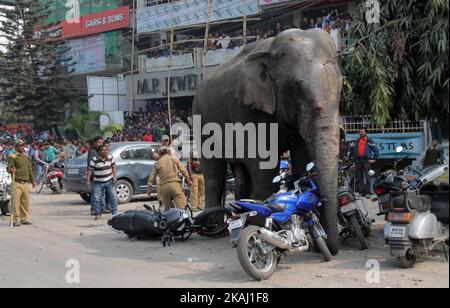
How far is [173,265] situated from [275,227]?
5.17ft

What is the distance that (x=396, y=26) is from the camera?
27.4 feet

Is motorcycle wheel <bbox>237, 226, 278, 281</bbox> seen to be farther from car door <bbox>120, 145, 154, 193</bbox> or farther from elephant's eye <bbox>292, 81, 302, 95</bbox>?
car door <bbox>120, 145, 154, 193</bbox>

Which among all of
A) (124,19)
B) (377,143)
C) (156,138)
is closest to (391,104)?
(377,143)

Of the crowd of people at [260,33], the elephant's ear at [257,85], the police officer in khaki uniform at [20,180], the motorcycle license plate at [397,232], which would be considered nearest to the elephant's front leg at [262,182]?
the elephant's ear at [257,85]

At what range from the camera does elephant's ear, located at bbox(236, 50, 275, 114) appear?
28.4ft

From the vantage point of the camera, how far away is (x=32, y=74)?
39594mm

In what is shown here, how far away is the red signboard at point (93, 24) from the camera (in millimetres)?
38578

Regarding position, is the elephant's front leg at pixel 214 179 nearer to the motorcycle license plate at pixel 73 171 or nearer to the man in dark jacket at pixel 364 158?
the man in dark jacket at pixel 364 158

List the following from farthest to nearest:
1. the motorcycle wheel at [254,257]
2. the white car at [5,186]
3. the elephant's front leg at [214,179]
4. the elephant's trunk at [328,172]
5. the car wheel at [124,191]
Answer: the car wheel at [124,191] → the white car at [5,186] → the elephant's front leg at [214,179] → the elephant's trunk at [328,172] → the motorcycle wheel at [254,257]

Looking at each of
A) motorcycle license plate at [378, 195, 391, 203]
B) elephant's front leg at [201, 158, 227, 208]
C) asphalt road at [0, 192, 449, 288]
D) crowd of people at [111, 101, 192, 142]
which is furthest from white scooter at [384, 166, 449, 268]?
crowd of people at [111, 101, 192, 142]

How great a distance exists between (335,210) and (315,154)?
710mm

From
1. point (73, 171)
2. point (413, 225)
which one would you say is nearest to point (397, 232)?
point (413, 225)

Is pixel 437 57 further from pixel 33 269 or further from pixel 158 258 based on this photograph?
pixel 33 269

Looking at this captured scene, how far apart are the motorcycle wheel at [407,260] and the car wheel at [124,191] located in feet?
33.6
